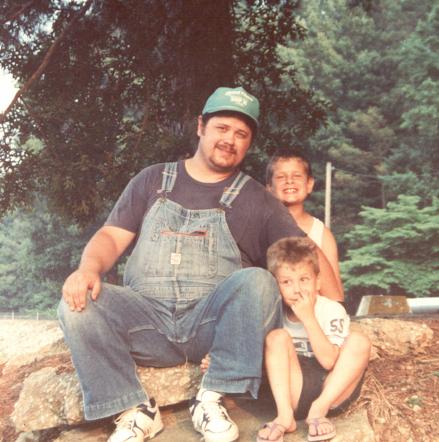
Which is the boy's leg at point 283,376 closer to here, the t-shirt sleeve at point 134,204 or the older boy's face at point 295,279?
the older boy's face at point 295,279

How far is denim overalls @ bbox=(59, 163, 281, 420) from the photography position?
9.37 ft

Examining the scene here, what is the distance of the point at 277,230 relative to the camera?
3.31 meters

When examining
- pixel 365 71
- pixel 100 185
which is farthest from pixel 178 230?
pixel 365 71

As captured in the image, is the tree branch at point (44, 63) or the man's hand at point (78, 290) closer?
the man's hand at point (78, 290)

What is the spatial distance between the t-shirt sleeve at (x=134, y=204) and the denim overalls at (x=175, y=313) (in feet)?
0.28

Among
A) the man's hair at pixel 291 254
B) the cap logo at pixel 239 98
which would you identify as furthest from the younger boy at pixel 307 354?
the cap logo at pixel 239 98

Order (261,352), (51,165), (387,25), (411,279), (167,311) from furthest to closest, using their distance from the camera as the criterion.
A: 1. (387,25)
2. (411,279)
3. (51,165)
4. (167,311)
5. (261,352)

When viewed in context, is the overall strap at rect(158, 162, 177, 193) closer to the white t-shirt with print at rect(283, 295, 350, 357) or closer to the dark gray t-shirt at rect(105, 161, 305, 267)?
the dark gray t-shirt at rect(105, 161, 305, 267)

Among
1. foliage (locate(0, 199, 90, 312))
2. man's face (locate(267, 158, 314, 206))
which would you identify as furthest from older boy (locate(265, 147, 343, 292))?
foliage (locate(0, 199, 90, 312))

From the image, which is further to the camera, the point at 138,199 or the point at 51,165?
the point at 51,165

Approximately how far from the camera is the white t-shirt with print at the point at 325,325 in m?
2.98

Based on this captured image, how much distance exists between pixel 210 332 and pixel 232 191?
0.80 metres

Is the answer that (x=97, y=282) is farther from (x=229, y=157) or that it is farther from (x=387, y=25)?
(x=387, y=25)

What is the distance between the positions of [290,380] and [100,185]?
13.3 feet
